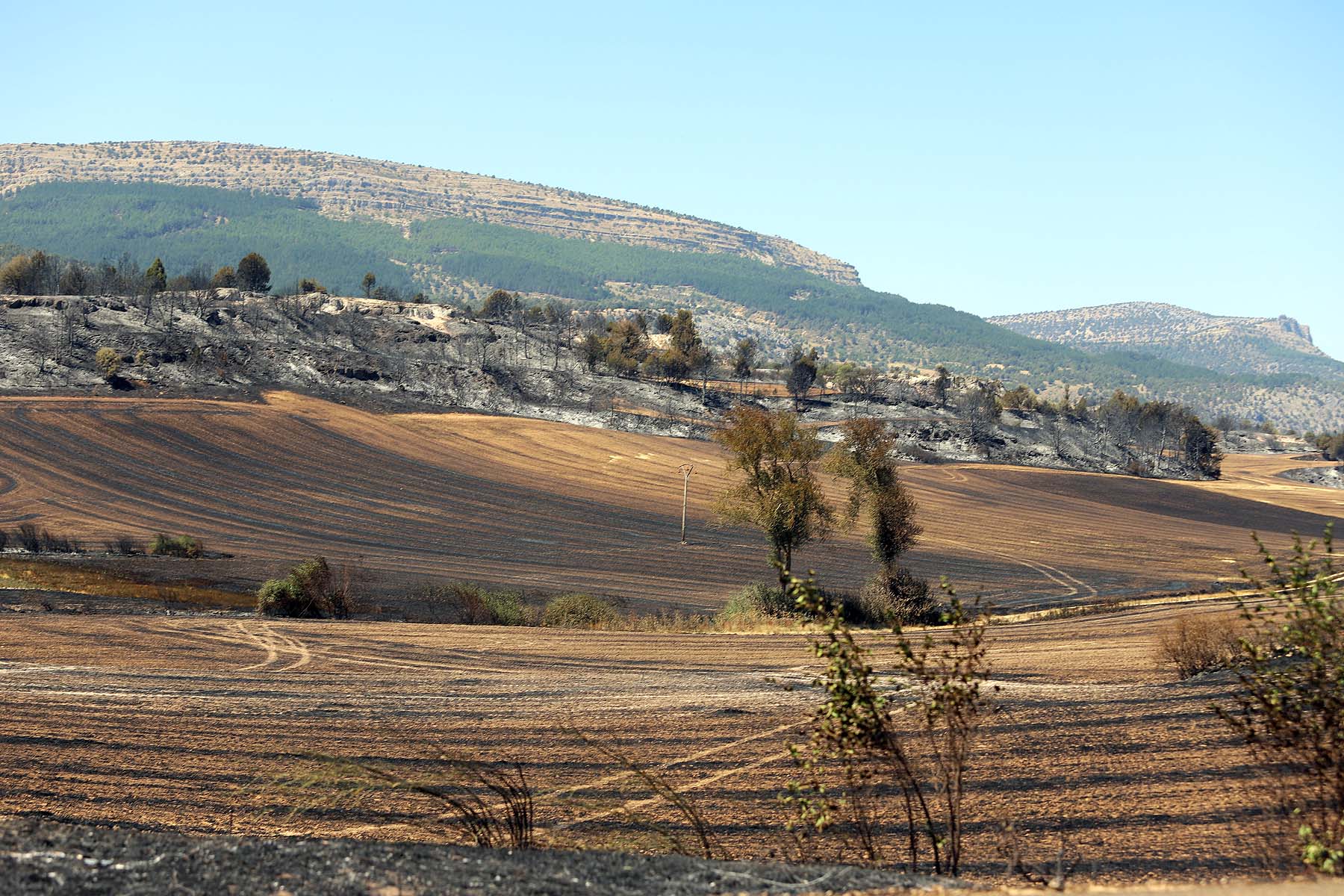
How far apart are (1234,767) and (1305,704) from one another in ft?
22.5

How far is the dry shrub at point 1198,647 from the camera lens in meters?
22.7

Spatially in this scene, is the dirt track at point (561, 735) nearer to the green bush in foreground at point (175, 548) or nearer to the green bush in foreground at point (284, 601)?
the green bush in foreground at point (284, 601)

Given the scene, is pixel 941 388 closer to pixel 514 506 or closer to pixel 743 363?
pixel 743 363

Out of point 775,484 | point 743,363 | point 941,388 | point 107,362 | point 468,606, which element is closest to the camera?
point 468,606

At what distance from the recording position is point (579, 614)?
133ft

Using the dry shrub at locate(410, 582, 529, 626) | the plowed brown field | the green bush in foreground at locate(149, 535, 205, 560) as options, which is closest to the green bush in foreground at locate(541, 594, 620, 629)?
the dry shrub at locate(410, 582, 529, 626)

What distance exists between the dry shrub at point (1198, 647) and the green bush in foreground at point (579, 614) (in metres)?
20.0

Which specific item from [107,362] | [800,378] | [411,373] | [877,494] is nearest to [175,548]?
[877,494]

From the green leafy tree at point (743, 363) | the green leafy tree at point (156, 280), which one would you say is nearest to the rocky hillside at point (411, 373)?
the green leafy tree at point (743, 363)

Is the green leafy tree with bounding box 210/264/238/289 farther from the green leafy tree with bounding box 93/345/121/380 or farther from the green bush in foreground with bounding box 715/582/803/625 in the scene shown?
the green bush in foreground with bounding box 715/582/803/625

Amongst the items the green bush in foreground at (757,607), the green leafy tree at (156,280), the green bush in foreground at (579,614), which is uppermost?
the green leafy tree at (156,280)

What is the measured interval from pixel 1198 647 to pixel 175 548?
50349 millimetres

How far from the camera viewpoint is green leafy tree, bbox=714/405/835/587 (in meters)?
47.6

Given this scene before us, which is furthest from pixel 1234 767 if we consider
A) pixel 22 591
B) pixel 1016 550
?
pixel 1016 550
